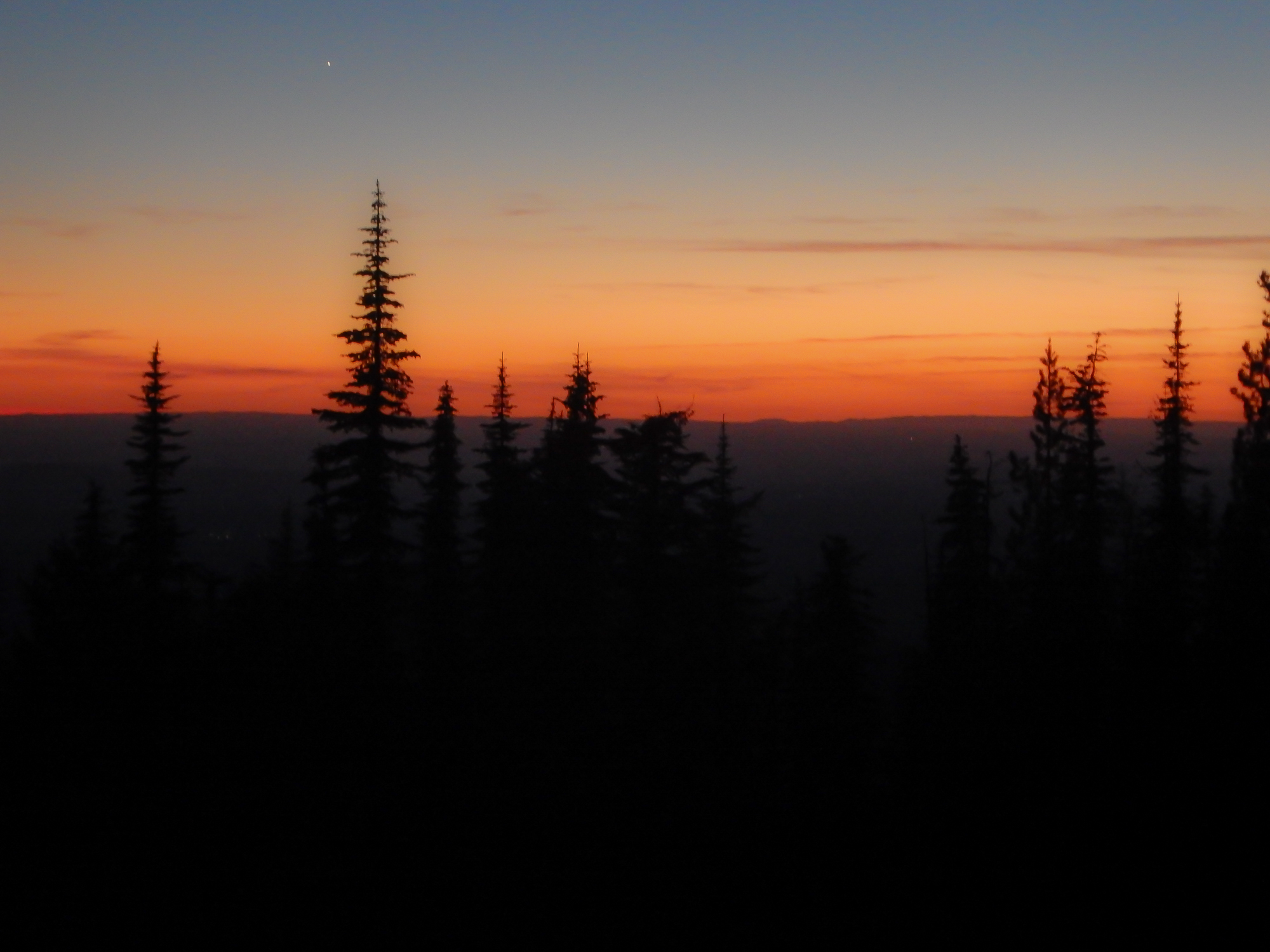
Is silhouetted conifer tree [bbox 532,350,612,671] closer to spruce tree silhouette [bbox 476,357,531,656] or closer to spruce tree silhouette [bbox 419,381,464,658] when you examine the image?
spruce tree silhouette [bbox 476,357,531,656]

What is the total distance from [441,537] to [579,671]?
11.1 metres

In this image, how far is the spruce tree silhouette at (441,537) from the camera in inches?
1529

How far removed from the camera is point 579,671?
3039cm

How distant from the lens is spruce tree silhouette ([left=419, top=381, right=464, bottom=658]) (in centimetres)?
3884

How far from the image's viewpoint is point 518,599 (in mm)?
32188

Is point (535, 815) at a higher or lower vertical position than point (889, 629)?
higher

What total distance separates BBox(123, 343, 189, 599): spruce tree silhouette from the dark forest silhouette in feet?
0.28

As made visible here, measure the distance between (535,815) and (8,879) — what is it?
10.1 metres

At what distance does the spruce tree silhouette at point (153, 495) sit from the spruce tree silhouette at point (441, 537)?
25.9 ft

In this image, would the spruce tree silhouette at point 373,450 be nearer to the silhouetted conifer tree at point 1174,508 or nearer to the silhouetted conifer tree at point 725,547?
the silhouetted conifer tree at point 725,547

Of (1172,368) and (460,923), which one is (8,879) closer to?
(460,923)

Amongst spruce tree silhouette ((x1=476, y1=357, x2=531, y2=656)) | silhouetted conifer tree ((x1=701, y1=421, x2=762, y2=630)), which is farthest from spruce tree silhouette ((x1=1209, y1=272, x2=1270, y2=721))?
spruce tree silhouette ((x1=476, y1=357, x2=531, y2=656))

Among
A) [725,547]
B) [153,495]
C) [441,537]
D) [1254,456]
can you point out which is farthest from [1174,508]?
[153,495]

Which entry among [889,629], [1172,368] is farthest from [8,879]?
[889,629]
